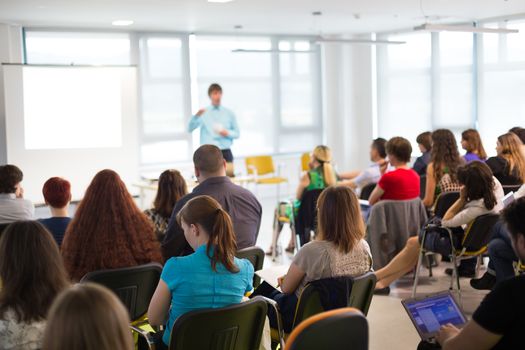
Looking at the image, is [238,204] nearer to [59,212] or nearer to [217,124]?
[59,212]

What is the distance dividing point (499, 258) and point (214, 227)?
2.69 meters

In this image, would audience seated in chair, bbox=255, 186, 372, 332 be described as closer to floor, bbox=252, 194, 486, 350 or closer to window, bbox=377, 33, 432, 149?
floor, bbox=252, 194, 486, 350

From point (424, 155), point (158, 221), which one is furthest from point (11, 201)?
point (424, 155)

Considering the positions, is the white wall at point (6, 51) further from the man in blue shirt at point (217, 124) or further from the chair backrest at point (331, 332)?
the chair backrest at point (331, 332)

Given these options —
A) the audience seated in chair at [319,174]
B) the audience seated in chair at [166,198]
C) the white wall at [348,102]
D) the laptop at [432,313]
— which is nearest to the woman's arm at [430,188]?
the audience seated in chair at [319,174]

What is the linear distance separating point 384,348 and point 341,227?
148cm

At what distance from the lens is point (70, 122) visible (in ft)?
31.2

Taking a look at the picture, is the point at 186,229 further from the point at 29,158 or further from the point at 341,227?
the point at 29,158

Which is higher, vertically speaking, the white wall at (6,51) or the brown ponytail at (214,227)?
the white wall at (6,51)

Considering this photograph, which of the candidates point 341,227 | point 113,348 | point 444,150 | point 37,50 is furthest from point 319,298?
point 37,50

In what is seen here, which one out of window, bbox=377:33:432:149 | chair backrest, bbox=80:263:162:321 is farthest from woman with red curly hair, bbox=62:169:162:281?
window, bbox=377:33:432:149

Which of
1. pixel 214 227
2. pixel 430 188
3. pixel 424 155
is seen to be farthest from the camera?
pixel 424 155

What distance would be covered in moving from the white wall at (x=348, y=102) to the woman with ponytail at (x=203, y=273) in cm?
992

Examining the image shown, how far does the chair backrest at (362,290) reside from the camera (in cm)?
323
